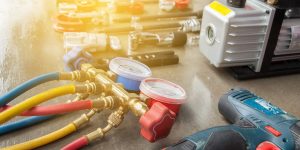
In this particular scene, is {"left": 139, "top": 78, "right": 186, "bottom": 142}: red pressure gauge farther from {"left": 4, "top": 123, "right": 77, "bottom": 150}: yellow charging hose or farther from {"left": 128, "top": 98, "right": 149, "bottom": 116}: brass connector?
{"left": 4, "top": 123, "right": 77, "bottom": 150}: yellow charging hose

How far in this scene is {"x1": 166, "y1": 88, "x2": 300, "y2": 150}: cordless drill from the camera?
1.83 ft

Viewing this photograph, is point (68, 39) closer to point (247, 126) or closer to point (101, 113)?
point (101, 113)

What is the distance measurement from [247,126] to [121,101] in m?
0.29

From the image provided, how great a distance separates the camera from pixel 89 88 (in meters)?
0.69

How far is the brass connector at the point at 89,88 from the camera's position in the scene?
666 mm

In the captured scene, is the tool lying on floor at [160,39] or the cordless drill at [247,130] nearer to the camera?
the cordless drill at [247,130]

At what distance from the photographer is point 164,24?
134cm

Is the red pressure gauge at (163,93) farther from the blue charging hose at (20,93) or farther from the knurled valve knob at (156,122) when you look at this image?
the blue charging hose at (20,93)

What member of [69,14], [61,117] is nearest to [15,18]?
[69,14]

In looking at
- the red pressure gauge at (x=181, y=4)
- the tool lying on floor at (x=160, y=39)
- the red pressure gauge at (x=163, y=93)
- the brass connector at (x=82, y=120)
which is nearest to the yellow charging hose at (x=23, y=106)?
the brass connector at (x=82, y=120)

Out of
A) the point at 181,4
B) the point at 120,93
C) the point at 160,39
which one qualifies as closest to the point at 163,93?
the point at 120,93

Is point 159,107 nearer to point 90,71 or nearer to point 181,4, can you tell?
point 90,71

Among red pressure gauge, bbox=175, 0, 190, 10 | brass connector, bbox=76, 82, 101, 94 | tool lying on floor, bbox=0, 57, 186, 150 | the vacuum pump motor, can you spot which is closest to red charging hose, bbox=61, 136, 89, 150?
tool lying on floor, bbox=0, 57, 186, 150

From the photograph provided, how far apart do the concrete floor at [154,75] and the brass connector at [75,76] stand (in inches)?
3.7
